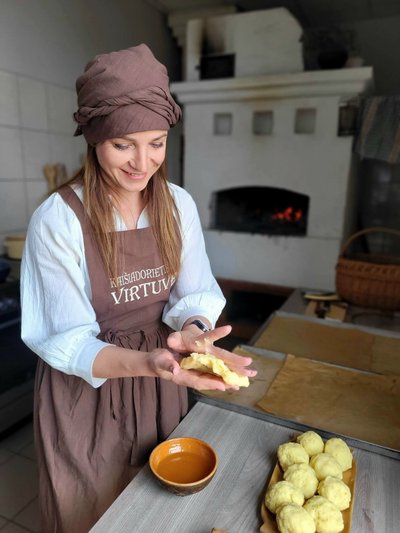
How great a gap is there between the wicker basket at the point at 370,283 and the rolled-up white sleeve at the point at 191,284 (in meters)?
0.90

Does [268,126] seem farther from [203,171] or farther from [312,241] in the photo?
[312,241]

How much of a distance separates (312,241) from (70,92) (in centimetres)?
177

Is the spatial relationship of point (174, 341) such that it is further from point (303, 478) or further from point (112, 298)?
point (303, 478)

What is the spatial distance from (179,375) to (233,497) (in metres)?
0.24

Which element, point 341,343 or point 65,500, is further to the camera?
point 341,343

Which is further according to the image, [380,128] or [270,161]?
[270,161]

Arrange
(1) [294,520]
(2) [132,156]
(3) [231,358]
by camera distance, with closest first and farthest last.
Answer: (1) [294,520]
(3) [231,358]
(2) [132,156]

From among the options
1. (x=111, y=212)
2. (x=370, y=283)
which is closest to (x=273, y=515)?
(x=111, y=212)

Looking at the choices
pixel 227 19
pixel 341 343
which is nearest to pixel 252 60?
pixel 227 19

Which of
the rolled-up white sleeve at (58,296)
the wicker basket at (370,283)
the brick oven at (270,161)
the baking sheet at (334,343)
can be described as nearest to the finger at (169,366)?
the rolled-up white sleeve at (58,296)

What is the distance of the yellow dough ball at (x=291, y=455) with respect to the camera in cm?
75

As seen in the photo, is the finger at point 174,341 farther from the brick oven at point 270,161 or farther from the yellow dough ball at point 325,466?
the brick oven at point 270,161

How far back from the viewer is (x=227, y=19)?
8.43 ft

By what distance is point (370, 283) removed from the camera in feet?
5.59
